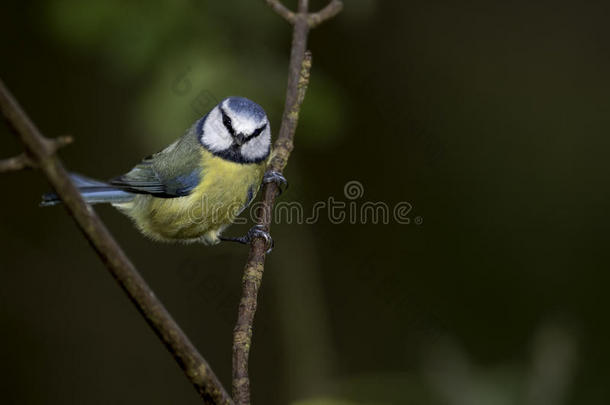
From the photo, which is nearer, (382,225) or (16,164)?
(16,164)

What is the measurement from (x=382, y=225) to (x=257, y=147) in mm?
1000

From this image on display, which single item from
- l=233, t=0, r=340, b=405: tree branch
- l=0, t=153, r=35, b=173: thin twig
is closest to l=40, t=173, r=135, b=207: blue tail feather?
l=233, t=0, r=340, b=405: tree branch

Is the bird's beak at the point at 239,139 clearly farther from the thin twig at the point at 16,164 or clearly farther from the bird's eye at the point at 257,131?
the thin twig at the point at 16,164

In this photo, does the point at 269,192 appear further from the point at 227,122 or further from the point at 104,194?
the point at 104,194

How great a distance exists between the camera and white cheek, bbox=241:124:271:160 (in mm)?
1819

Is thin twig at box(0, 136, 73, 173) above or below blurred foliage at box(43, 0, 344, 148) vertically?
below

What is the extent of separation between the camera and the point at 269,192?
5.09 ft

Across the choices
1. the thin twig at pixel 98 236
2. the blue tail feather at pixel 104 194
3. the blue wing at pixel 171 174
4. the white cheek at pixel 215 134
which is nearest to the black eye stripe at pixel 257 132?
the white cheek at pixel 215 134

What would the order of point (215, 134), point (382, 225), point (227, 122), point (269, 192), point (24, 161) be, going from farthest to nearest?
point (382, 225) → point (215, 134) → point (227, 122) → point (269, 192) → point (24, 161)

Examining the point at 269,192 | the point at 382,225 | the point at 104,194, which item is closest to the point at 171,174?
the point at 104,194

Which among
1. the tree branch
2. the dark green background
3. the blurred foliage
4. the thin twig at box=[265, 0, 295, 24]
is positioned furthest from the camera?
the dark green background

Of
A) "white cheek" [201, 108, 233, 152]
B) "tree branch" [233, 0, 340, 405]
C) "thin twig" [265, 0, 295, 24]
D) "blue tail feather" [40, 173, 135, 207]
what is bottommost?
"tree branch" [233, 0, 340, 405]

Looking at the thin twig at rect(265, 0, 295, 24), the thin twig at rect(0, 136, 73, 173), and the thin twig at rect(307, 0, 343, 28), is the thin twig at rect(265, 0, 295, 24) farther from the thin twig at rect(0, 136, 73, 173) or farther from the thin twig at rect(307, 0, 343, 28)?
the thin twig at rect(0, 136, 73, 173)

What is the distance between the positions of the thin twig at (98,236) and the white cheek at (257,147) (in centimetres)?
117
